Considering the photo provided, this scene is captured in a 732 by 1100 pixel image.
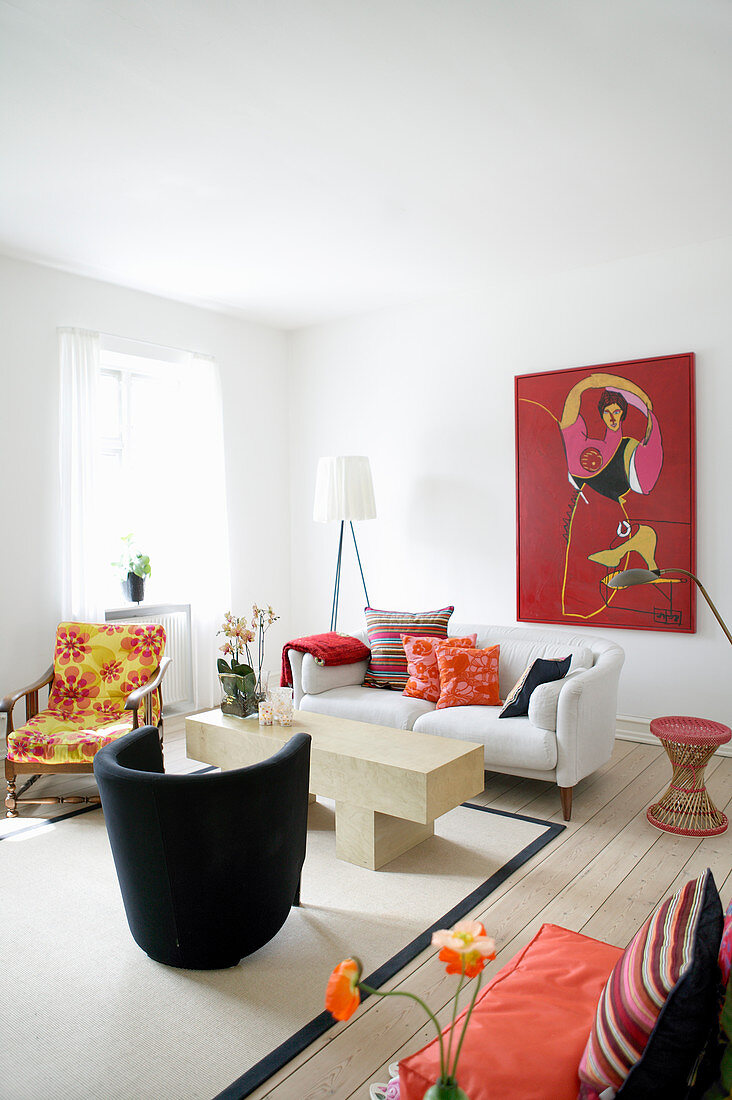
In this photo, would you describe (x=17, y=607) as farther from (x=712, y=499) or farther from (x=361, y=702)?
(x=712, y=499)

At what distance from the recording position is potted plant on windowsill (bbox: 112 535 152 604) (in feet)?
16.4

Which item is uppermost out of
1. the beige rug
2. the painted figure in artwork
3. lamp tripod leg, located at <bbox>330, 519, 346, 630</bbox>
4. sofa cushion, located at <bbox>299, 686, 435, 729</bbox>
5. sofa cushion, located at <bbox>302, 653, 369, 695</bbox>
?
the painted figure in artwork

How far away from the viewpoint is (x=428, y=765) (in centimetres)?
290

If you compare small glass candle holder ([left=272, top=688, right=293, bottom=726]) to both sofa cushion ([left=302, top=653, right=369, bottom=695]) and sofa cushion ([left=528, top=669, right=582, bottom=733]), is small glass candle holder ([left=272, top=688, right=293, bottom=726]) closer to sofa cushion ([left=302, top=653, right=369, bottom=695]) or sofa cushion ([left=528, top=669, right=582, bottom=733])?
sofa cushion ([left=302, top=653, right=369, bottom=695])

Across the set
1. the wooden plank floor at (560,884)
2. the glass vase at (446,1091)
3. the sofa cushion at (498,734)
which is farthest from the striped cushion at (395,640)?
the glass vase at (446,1091)

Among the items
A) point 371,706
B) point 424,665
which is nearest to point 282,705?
point 371,706

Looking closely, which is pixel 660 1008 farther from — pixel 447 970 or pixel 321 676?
pixel 321 676

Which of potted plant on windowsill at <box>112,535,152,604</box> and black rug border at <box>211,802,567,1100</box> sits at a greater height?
potted plant on windowsill at <box>112,535,152,604</box>

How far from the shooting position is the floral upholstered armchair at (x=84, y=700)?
11.6ft

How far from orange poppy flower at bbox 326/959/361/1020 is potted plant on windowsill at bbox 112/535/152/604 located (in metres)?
4.28

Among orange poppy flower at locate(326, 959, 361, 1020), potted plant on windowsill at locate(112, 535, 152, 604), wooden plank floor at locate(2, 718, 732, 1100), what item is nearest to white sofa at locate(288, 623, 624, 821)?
wooden plank floor at locate(2, 718, 732, 1100)

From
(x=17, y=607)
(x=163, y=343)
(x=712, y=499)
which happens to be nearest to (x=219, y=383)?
(x=163, y=343)

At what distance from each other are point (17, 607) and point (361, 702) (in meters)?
2.17

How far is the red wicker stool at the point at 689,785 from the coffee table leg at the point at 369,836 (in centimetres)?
117
